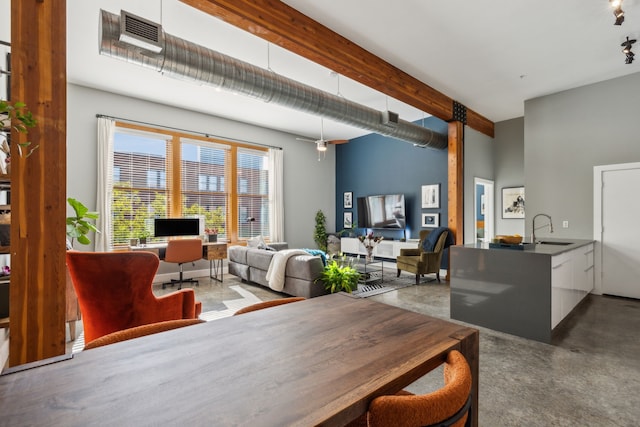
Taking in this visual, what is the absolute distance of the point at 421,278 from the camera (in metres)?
6.01

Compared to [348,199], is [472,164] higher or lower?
higher

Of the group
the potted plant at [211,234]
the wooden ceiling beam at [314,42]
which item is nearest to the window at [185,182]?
the potted plant at [211,234]

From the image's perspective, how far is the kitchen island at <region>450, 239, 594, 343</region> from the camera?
9.82ft

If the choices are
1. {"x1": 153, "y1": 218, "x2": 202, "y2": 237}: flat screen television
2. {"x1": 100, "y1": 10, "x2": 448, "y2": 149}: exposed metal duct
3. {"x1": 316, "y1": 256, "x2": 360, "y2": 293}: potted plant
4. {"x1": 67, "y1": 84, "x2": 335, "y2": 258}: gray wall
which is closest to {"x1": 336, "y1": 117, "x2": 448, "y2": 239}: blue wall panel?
{"x1": 67, "y1": 84, "x2": 335, "y2": 258}: gray wall

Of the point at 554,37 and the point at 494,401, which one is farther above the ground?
the point at 554,37

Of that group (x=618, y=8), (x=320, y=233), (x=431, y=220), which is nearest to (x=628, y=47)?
(x=618, y=8)

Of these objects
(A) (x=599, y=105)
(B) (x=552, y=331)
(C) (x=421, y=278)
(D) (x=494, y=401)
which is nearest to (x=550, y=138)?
(A) (x=599, y=105)

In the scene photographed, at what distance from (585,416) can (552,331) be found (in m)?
1.25

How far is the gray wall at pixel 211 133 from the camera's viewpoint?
508 centimetres

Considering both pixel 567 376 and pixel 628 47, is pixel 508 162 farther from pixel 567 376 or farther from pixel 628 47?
pixel 567 376

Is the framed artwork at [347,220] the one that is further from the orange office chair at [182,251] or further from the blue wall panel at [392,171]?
the orange office chair at [182,251]

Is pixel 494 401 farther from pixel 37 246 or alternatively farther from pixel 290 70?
pixel 290 70

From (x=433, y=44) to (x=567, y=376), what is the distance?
3591 mm

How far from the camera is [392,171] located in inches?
Result: 308
